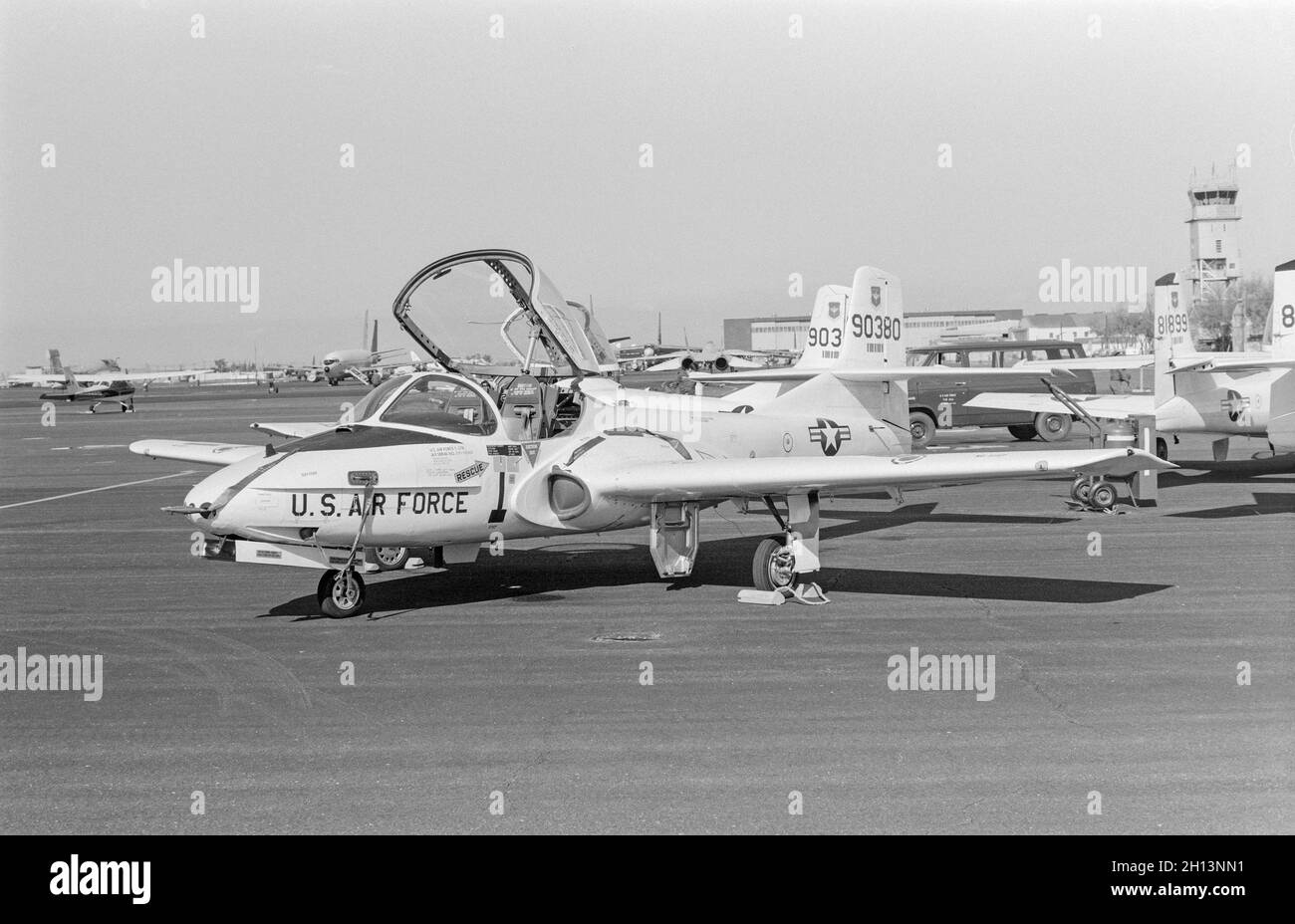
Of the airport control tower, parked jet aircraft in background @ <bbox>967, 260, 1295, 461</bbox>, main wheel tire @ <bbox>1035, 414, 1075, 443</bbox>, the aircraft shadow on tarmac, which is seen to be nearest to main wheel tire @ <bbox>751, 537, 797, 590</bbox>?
the aircraft shadow on tarmac

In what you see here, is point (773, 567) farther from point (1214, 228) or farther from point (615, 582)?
point (1214, 228)

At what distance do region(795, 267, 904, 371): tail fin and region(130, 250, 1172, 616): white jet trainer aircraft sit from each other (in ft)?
6.18

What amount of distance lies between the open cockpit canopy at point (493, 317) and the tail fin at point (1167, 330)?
13895 millimetres

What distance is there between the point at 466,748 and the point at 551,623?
390cm

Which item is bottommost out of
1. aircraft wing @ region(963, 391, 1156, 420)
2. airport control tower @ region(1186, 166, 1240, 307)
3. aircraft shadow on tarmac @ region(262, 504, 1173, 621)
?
aircraft shadow on tarmac @ region(262, 504, 1173, 621)

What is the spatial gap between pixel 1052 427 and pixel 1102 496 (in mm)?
14397

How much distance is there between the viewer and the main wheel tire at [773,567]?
1262 cm

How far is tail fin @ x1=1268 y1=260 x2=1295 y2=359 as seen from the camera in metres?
18.2

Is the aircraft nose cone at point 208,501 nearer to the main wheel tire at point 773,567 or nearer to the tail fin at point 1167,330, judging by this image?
the main wheel tire at point 773,567

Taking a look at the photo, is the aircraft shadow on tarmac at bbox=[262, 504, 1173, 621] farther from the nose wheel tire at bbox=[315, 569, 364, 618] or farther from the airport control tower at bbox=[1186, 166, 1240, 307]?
the airport control tower at bbox=[1186, 166, 1240, 307]

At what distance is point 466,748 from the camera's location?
7.67 m

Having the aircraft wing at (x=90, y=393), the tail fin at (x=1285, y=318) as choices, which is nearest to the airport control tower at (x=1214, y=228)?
the aircraft wing at (x=90, y=393)

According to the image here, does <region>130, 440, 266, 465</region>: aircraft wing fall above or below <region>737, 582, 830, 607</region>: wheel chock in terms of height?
above

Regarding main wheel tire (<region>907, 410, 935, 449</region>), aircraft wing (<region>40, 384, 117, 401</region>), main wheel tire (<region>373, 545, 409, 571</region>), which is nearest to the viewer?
main wheel tire (<region>373, 545, 409, 571</region>)
